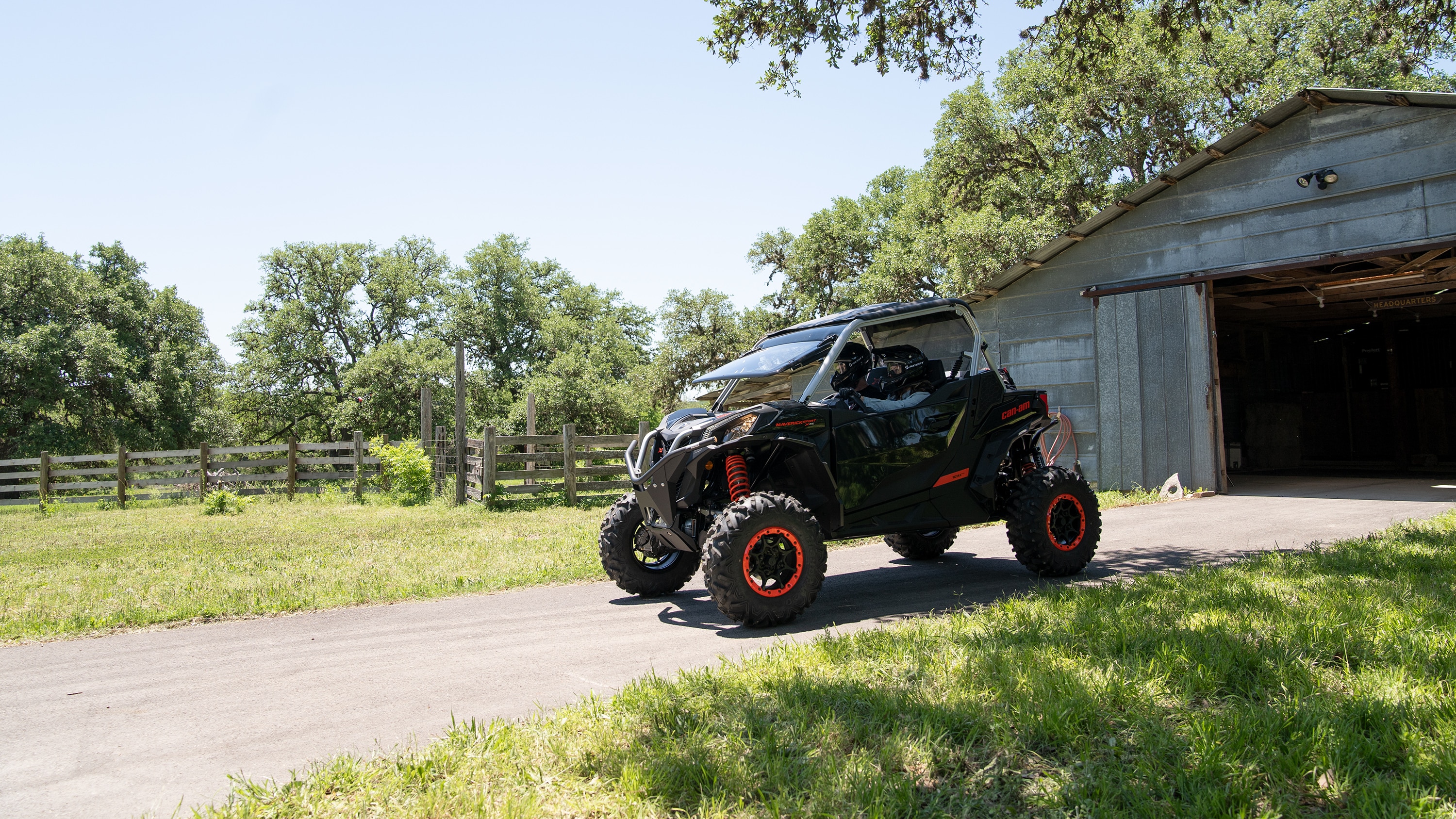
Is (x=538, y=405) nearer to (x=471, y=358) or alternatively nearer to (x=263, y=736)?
(x=471, y=358)

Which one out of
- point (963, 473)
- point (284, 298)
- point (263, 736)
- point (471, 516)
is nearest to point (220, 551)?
point (471, 516)

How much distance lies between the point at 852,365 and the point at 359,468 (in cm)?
1606

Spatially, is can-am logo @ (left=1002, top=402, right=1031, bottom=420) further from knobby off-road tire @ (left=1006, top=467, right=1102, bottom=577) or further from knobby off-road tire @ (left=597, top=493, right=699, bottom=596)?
knobby off-road tire @ (left=597, top=493, right=699, bottom=596)

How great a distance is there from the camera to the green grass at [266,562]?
696cm

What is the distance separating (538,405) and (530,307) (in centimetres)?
1380

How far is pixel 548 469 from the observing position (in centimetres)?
1652

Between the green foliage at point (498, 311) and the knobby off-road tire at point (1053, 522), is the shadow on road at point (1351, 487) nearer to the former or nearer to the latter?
the knobby off-road tire at point (1053, 522)

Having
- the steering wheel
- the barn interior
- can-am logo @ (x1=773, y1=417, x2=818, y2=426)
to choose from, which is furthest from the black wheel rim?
the barn interior

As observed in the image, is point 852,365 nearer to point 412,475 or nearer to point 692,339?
point 412,475

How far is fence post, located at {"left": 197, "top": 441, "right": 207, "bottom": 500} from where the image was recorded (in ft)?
65.6

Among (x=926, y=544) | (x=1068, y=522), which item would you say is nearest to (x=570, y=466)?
(x=926, y=544)

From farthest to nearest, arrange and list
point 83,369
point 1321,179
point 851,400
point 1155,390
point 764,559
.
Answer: point 83,369 < point 1155,390 < point 1321,179 < point 851,400 < point 764,559

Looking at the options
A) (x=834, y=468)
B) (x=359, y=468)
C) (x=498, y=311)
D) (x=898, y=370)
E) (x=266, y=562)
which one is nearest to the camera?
(x=834, y=468)

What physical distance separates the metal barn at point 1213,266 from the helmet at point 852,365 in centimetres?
921
